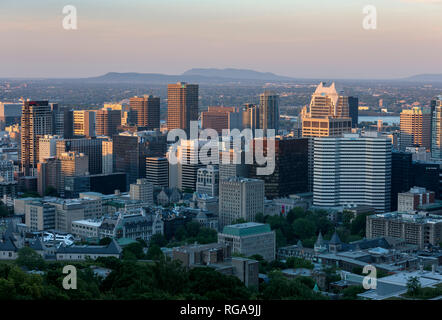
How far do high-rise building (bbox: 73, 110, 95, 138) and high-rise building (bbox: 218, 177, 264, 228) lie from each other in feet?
76.6

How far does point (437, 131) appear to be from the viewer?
39.5 metres

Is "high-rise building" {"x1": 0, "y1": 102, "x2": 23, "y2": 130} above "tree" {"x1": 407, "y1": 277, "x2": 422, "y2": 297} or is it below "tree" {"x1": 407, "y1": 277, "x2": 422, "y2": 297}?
above

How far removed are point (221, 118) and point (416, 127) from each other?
39.9 feet

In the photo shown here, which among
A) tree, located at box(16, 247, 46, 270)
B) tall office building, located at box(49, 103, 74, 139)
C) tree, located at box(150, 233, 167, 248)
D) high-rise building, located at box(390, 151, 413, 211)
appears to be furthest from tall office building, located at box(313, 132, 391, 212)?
tall office building, located at box(49, 103, 74, 139)

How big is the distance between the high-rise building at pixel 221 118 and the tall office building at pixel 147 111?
124 inches

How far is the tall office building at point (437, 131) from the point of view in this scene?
38.8 metres

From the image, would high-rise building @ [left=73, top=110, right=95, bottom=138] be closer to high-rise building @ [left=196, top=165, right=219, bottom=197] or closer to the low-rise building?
high-rise building @ [left=196, top=165, right=219, bottom=197]

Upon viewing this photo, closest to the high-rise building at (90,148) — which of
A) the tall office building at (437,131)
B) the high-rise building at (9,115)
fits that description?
the tall office building at (437,131)

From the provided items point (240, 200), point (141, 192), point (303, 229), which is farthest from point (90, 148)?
point (303, 229)

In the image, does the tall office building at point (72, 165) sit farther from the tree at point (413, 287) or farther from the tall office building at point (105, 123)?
the tree at point (413, 287)

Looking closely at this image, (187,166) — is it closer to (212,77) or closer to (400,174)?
(212,77)

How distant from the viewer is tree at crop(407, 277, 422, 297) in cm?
1276
